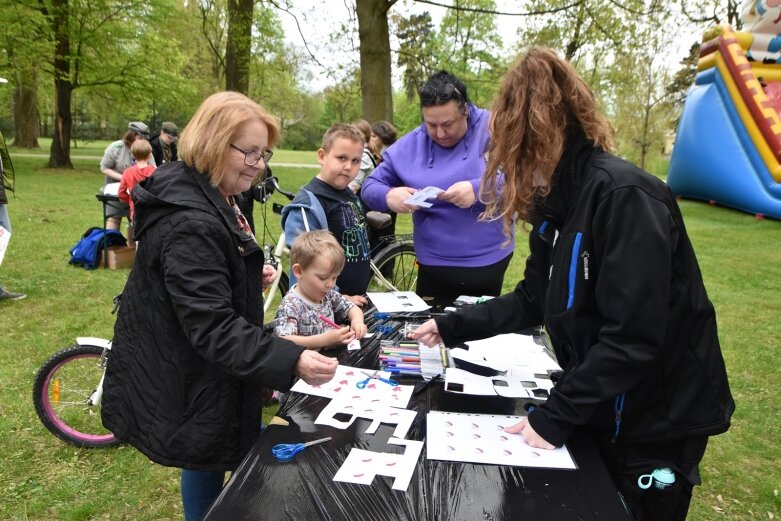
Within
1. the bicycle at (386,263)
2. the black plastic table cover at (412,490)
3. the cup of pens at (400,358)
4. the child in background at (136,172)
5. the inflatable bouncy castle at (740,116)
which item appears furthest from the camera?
the inflatable bouncy castle at (740,116)

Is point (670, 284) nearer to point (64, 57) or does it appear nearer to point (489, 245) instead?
point (489, 245)

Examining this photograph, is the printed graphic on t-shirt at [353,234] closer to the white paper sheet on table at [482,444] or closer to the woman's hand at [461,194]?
the woman's hand at [461,194]

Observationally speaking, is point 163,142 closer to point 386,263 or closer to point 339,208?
point 386,263

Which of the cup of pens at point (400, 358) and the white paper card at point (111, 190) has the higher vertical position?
the white paper card at point (111, 190)

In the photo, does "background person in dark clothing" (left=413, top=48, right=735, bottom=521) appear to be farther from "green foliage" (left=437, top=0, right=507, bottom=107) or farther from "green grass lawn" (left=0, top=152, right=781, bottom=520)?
"green foliage" (left=437, top=0, right=507, bottom=107)

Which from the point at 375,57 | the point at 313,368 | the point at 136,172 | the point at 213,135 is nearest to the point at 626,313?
the point at 313,368

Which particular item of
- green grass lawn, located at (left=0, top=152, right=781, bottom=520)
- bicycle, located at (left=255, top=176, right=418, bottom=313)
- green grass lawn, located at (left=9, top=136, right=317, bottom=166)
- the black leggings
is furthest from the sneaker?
green grass lawn, located at (left=9, top=136, right=317, bottom=166)

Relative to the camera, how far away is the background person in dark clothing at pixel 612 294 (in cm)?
116

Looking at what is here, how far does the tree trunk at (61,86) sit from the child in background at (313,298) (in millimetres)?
15500

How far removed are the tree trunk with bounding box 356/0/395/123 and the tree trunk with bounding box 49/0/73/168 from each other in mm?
10517

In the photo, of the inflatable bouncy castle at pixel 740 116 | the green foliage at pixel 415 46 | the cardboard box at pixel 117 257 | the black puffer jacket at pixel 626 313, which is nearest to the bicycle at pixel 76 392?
the black puffer jacket at pixel 626 313

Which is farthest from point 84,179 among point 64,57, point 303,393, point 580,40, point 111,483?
Answer: point 303,393

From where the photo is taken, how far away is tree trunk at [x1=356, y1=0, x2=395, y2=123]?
783 centimetres

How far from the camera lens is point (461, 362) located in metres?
1.97
